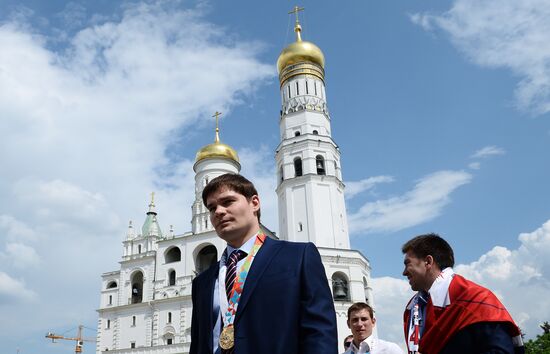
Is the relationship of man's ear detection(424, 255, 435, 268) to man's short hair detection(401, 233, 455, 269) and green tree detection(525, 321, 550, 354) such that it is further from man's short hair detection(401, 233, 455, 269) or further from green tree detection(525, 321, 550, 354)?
green tree detection(525, 321, 550, 354)

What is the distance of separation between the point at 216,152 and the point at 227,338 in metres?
37.6

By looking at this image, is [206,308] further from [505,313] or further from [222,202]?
[505,313]

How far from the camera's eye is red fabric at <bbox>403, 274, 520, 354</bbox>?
3664mm

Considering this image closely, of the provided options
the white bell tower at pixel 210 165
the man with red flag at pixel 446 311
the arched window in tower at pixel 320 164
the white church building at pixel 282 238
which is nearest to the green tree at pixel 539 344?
the white church building at pixel 282 238

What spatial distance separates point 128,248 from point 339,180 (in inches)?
690

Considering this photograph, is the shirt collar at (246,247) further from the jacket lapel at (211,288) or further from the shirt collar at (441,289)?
the shirt collar at (441,289)

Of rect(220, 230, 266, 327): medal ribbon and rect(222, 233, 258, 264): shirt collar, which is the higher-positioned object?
rect(222, 233, 258, 264): shirt collar

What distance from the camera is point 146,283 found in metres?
36.5

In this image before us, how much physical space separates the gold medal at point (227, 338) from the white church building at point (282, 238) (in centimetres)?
2954

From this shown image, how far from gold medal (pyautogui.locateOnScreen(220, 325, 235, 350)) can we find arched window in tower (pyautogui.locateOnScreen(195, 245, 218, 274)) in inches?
1350

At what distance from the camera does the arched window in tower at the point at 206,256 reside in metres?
37.0

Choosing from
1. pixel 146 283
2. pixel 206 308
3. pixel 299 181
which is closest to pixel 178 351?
pixel 146 283

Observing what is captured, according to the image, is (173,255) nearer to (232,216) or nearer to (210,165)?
(210,165)

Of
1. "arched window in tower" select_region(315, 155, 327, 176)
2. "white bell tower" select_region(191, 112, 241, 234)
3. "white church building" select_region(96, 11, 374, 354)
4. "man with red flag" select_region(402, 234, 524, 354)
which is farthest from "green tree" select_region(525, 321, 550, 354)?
"man with red flag" select_region(402, 234, 524, 354)
